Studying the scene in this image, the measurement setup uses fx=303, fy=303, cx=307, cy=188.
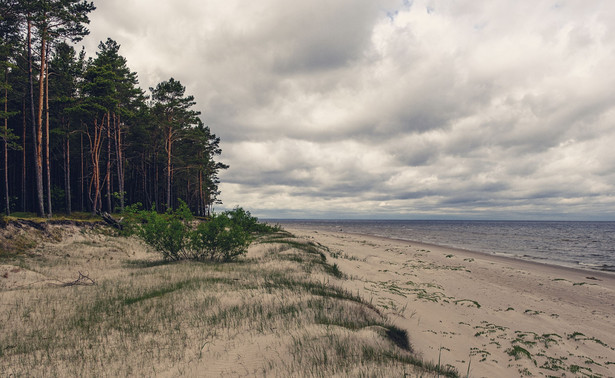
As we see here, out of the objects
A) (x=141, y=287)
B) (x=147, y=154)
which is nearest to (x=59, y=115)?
(x=147, y=154)

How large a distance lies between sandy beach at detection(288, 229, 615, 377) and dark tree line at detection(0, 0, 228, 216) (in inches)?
815

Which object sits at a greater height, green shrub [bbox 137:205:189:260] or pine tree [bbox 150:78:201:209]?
pine tree [bbox 150:78:201:209]

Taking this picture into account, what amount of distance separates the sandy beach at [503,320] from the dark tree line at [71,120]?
20709 millimetres

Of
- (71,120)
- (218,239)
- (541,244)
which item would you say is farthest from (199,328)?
(541,244)

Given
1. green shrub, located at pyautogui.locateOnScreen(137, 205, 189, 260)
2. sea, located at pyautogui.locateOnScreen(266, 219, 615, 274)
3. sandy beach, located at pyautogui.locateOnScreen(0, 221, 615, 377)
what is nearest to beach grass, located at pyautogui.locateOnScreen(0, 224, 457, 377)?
sandy beach, located at pyautogui.locateOnScreen(0, 221, 615, 377)

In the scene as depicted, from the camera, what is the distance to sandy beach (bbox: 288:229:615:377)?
266 inches

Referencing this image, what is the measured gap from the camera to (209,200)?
72.1 m

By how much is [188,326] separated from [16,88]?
39313 mm

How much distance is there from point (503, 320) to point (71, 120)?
4063cm

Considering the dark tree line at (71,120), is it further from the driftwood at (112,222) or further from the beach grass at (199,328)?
the beach grass at (199,328)

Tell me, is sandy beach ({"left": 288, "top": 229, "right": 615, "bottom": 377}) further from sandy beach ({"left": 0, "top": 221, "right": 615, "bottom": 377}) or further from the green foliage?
the green foliage

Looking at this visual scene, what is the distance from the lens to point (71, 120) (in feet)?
107

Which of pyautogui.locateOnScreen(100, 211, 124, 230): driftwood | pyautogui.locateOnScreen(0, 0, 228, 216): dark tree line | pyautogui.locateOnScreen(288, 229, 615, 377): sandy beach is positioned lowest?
pyautogui.locateOnScreen(288, 229, 615, 377): sandy beach

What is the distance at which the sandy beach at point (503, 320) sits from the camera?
6766 millimetres
